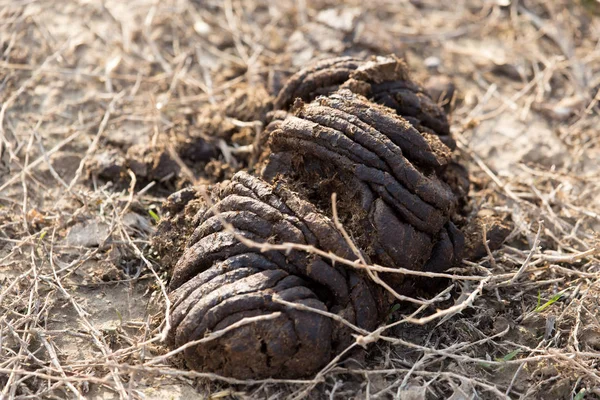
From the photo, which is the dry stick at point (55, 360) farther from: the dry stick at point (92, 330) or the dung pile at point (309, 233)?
the dung pile at point (309, 233)

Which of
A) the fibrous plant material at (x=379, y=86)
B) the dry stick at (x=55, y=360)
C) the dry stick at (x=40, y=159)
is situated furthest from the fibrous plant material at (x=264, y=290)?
the dry stick at (x=40, y=159)

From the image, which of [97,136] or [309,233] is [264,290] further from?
[97,136]

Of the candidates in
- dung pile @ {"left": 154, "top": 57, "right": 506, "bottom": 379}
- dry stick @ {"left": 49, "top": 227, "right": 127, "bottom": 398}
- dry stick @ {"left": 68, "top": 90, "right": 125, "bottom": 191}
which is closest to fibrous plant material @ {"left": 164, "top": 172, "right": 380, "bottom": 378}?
dung pile @ {"left": 154, "top": 57, "right": 506, "bottom": 379}

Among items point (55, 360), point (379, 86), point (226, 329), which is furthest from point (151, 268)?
point (379, 86)

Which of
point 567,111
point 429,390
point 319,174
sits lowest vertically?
point 429,390

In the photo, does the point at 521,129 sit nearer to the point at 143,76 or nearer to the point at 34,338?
the point at 143,76

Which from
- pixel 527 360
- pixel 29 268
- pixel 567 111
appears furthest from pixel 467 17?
pixel 29 268
